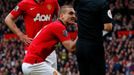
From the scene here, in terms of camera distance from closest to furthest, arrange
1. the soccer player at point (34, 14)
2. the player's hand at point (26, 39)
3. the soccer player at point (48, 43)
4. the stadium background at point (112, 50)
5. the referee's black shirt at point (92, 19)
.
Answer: the referee's black shirt at point (92, 19) → the soccer player at point (48, 43) → the player's hand at point (26, 39) → the soccer player at point (34, 14) → the stadium background at point (112, 50)

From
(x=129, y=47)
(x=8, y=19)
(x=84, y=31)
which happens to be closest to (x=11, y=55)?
(x=129, y=47)

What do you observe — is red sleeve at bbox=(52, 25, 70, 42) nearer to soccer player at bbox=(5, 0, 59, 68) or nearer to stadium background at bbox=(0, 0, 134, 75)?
soccer player at bbox=(5, 0, 59, 68)

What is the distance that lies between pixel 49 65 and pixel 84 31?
1141mm

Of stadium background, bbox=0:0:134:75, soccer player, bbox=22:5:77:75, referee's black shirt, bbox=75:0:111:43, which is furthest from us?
stadium background, bbox=0:0:134:75

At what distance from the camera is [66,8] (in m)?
8.01

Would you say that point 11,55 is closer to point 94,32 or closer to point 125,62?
point 125,62

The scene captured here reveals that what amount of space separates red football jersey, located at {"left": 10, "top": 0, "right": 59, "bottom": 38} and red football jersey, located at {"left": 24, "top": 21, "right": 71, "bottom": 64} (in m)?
0.81

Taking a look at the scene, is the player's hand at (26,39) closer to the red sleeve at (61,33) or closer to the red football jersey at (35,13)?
the red football jersey at (35,13)

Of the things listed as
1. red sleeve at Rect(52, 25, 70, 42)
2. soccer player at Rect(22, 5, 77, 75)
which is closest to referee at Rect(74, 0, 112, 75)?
soccer player at Rect(22, 5, 77, 75)

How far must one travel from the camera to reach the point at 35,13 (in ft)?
30.1

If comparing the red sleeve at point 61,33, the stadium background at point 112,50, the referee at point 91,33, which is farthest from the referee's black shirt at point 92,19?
the stadium background at point 112,50

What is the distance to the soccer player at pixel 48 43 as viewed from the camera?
8008 millimetres

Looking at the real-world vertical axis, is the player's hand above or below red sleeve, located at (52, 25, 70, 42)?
below

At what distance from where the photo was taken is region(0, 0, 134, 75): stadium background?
19.7 metres
